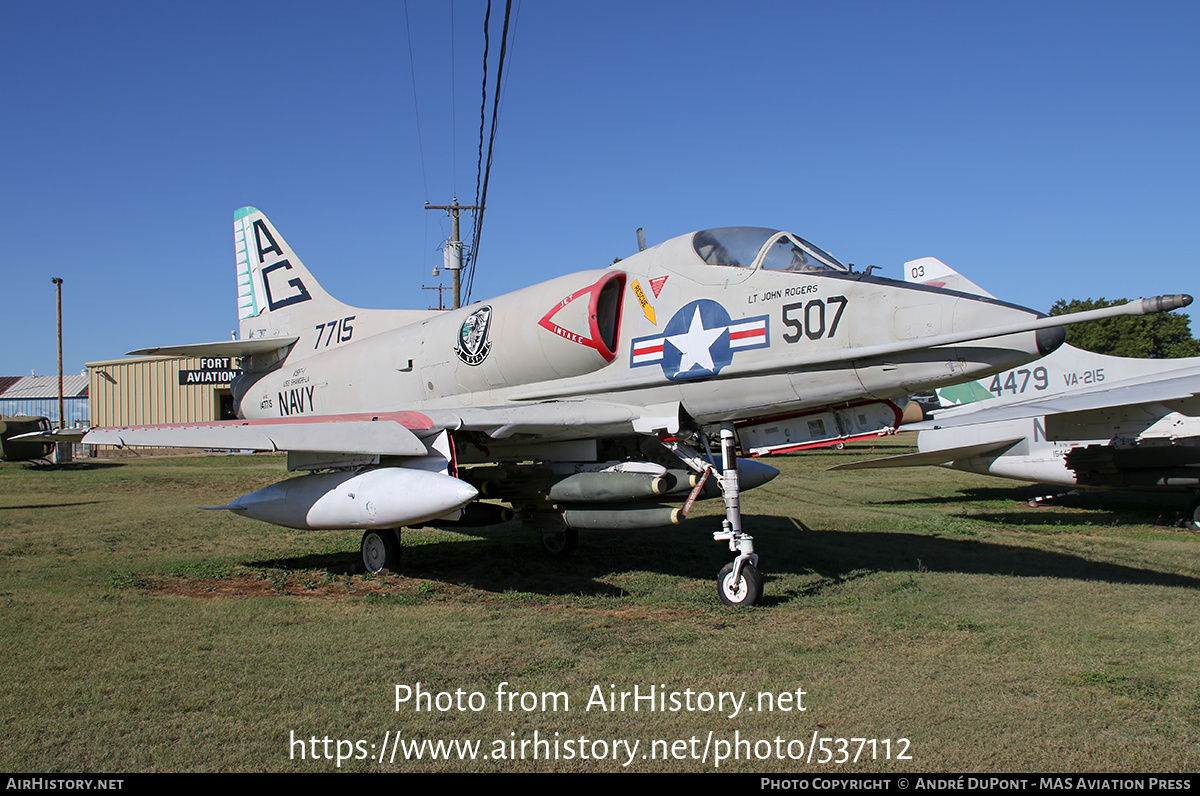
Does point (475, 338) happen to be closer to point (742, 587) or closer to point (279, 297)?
point (742, 587)

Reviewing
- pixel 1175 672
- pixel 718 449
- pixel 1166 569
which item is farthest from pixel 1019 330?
pixel 1166 569

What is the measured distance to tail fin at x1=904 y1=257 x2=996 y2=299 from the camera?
44.5 feet

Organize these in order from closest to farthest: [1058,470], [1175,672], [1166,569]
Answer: [1175,672] < [1166,569] < [1058,470]

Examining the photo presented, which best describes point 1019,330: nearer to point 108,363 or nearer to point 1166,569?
point 1166,569

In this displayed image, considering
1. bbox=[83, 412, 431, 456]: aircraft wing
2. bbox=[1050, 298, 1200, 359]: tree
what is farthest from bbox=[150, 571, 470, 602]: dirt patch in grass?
bbox=[1050, 298, 1200, 359]: tree

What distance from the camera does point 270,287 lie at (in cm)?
1266

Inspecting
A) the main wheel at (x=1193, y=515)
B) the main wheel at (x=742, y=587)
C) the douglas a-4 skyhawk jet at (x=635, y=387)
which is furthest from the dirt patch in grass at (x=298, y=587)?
the main wheel at (x=1193, y=515)

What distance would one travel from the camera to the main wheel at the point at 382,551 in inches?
360

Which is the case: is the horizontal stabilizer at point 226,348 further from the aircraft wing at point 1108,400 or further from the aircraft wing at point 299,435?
the aircraft wing at point 1108,400

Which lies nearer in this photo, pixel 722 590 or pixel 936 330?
pixel 936 330

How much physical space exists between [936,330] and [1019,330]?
59cm

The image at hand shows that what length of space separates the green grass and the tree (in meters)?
45.0

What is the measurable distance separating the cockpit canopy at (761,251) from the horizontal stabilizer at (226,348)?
24.3ft

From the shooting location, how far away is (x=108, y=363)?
45281mm
